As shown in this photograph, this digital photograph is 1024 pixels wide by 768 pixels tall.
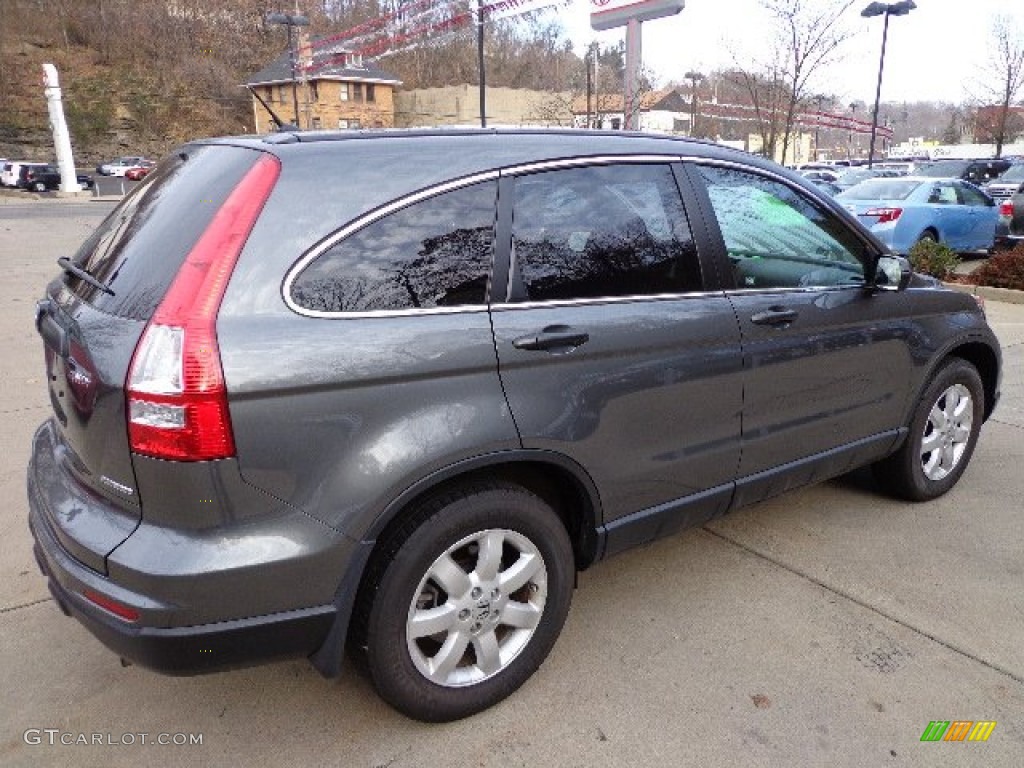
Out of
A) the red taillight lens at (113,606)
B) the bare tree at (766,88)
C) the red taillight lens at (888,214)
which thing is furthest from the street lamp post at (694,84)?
the red taillight lens at (113,606)

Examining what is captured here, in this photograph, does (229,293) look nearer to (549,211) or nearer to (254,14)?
(549,211)

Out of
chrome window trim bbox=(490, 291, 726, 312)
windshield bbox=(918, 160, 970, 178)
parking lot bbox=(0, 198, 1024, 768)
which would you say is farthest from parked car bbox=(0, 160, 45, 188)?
chrome window trim bbox=(490, 291, 726, 312)

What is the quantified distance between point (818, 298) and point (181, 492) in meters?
2.51

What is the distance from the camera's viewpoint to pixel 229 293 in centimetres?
191

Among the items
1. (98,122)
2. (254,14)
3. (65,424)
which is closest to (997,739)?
(65,424)

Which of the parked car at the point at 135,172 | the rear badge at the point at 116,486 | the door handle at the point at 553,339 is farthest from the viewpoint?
the parked car at the point at 135,172

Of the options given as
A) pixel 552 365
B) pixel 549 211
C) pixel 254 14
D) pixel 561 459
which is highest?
pixel 254 14

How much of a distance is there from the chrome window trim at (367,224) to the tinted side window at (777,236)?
1102 millimetres

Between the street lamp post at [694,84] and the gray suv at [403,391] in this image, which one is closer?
the gray suv at [403,391]

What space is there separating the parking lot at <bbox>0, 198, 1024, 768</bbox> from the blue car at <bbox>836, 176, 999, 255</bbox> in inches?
365

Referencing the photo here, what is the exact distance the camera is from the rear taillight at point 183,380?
1840 millimetres

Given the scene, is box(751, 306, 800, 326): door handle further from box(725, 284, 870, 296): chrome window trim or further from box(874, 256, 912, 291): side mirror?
box(874, 256, 912, 291): side mirror

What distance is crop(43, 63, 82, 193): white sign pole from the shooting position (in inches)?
1485

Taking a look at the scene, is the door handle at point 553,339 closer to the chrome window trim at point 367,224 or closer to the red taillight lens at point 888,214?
the chrome window trim at point 367,224
